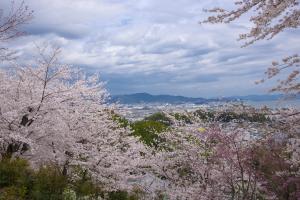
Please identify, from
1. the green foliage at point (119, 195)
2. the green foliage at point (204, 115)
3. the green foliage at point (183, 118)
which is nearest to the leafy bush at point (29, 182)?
the green foliage at point (119, 195)

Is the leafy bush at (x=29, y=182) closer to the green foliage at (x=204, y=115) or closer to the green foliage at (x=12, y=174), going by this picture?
the green foliage at (x=12, y=174)

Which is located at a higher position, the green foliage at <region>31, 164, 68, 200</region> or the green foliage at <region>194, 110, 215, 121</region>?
the green foliage at <region>194, 110, 215, 121</region>

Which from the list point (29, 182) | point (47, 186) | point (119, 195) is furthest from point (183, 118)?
point (29, 182)

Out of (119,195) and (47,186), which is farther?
(119,195)

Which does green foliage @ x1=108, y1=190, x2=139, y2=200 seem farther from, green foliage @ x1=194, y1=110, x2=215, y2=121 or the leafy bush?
the leafy bush

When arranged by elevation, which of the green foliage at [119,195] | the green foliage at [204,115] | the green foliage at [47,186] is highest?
the green foliage at [204,115]

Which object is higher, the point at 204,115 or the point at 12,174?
the point at 204,115

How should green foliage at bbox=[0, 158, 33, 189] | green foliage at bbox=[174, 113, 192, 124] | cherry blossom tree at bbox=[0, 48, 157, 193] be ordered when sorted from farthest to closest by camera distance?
green foliage at bbox=[174, 113, 192, 124], cherry blossom tree at bbox=[0, 48, 157, 193], green foliage at bbox=[0, 158, 33, 189]

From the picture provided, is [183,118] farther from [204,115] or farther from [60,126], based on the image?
[60,126]

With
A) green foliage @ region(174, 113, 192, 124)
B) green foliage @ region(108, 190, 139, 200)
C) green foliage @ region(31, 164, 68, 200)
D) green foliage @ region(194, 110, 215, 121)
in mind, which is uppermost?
green foliage @ region(194, 110, 215, 121)

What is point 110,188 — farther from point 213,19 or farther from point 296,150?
point 213,19

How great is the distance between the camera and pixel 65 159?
1543 centimetres

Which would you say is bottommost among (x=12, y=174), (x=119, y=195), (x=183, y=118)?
(x=119, y=195)

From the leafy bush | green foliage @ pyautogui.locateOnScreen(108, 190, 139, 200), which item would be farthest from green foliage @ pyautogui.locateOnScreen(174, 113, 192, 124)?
the leafy bush
